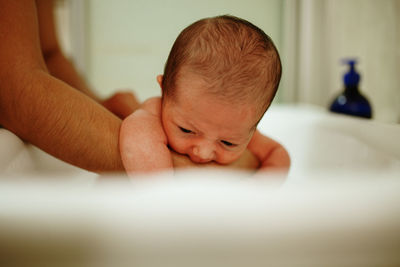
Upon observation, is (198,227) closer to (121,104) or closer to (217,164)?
(217,164)

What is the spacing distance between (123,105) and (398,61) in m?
0.80

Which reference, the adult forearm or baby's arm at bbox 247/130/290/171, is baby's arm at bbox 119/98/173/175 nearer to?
the adult forearm

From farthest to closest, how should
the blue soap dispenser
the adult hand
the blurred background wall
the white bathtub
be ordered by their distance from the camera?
1. the blue soap dispenser
2. the adult hand
3. the blurred background wall
4. the white bathtub

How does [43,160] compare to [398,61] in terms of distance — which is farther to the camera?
[398,61]

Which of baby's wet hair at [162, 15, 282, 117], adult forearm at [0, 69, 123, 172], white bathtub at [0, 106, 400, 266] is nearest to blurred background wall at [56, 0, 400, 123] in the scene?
baby's wet hair at [162, 15, 282, 117]

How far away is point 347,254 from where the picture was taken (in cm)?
23

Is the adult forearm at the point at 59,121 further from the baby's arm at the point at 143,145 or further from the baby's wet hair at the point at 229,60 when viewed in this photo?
the baby's wet hair at the point at 229,60

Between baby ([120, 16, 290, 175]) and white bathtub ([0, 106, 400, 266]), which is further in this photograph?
baby ([120, 16, 290, 175])

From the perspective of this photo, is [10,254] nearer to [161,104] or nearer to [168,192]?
[168,192]

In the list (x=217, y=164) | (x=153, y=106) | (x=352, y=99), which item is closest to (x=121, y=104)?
(x=153, y=106)

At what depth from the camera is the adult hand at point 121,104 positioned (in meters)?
0.61

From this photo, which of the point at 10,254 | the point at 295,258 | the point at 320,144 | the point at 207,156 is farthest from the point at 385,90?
the point at 10,254

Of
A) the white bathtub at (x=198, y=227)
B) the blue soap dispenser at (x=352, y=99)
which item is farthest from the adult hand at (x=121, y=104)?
the blue soap dispenser at (x=352, y=99)

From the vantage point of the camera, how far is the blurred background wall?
1.67 feet
